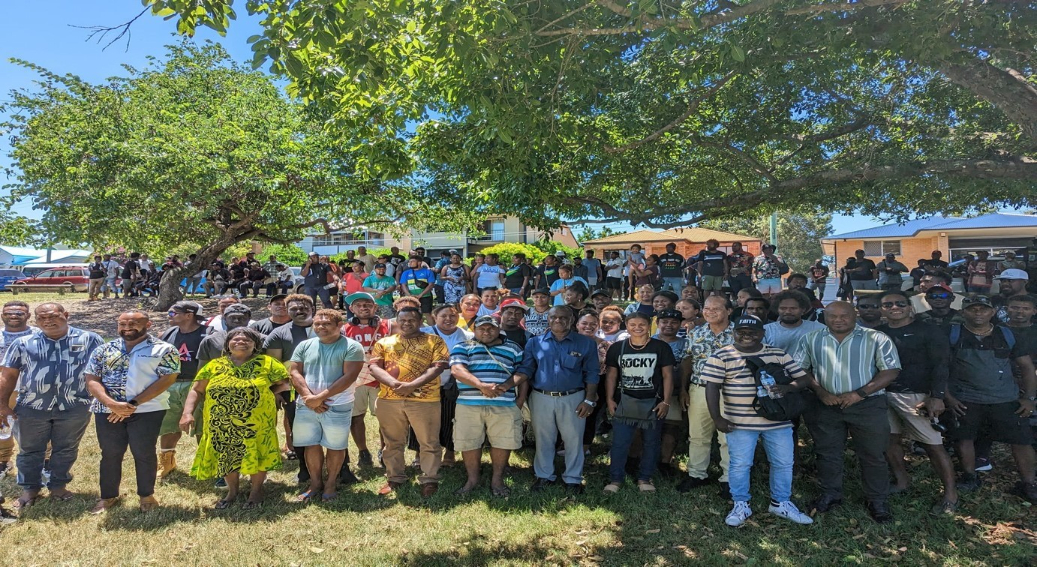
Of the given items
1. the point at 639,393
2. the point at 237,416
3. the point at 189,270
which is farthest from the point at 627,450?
the point at 189,270

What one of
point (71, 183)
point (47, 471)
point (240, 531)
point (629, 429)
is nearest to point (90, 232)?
point (71, 183)

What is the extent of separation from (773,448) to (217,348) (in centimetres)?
495

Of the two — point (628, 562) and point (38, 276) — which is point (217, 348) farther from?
point (38, 276)

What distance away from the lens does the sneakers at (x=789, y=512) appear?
4602 mm

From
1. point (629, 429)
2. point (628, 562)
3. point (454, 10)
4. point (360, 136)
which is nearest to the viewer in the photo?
point (628, 562)

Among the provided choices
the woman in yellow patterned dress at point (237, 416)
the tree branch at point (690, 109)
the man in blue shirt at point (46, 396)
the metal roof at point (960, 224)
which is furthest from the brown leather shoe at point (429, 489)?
the metal roof at point (960, 224)

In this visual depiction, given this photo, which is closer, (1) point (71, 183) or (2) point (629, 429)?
(2) point (629, 429)

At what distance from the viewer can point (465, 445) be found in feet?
17.3

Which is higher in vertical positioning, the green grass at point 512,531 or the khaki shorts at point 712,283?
the khaki shorts at point 712,283

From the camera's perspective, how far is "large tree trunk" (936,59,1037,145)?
595 centimetres

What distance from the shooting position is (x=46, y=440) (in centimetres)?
492

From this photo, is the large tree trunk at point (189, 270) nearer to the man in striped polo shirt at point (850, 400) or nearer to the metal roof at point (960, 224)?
the man in striped polo shirt at point (850, 400)

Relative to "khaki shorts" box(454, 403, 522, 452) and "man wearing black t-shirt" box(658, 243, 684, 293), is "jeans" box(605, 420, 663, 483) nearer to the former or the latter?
"khaki shorts" box(454, 403, 522, 452)

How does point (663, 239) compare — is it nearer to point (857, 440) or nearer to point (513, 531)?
point (857, 440)
